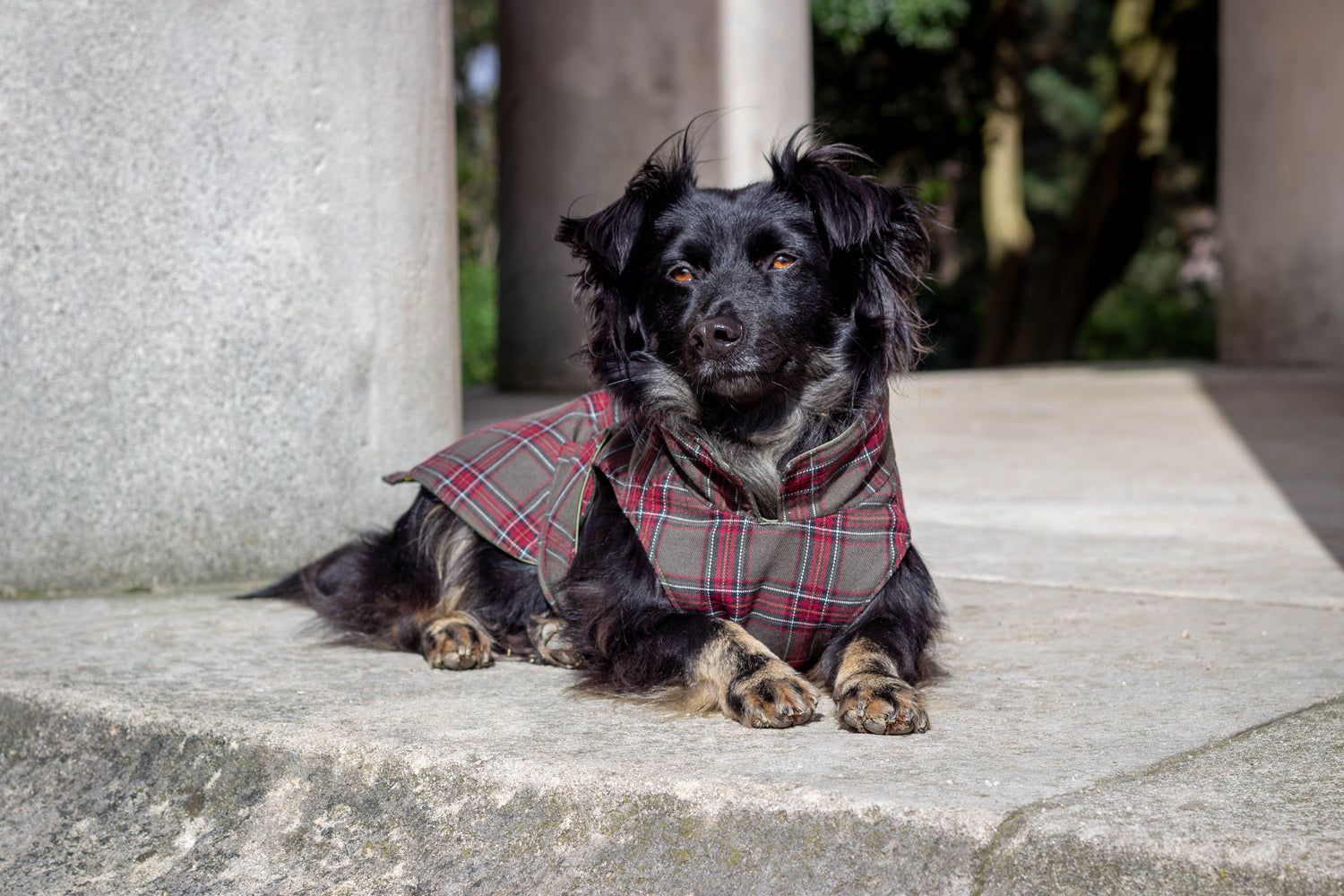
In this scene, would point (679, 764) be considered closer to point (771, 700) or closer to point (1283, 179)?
point (771, 700)

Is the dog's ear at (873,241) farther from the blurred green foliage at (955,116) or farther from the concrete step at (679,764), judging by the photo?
the blurred green foliage at (955,116)

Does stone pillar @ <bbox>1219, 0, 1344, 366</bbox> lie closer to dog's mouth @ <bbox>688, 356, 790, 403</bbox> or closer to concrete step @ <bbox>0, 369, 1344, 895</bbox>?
concrete step @ <bbox>0, 369, 1344, 895</bbox>

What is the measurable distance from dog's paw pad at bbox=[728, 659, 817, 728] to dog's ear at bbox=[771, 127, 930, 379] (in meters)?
0.82

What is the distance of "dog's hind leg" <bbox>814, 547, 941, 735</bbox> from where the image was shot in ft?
8.96

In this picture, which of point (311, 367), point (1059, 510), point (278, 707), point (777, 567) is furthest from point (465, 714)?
point (1059, 510)

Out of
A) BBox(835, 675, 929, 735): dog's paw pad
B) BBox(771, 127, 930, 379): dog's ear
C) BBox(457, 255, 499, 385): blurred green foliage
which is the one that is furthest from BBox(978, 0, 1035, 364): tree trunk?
BBox(835, 675, 929, 735): dog's paw pad

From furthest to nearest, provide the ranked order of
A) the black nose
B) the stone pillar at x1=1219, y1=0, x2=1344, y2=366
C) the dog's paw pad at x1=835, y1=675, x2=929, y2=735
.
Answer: the stone pillar at x1=1219, y1=0, x2=1344, y2=366 → the black nose → the dog's paw pad at x1=835, y1=675, x2=929, y2=735

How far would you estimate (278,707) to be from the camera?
301 centimetres

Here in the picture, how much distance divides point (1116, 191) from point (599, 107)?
30.4 ft

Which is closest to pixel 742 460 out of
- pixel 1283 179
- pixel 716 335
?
pixel 716 335

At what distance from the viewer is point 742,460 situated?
3.18 m

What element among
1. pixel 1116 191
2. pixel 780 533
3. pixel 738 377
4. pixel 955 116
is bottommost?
pixel 780 533

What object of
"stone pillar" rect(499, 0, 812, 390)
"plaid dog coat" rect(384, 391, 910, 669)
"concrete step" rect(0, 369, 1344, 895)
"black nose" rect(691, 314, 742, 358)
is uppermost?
"stone pillar" rect(499, 0, 812, 390)

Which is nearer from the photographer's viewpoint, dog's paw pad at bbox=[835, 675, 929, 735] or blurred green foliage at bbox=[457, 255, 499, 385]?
dog's paw pad at bbox=[835, 675, 929, 735]
